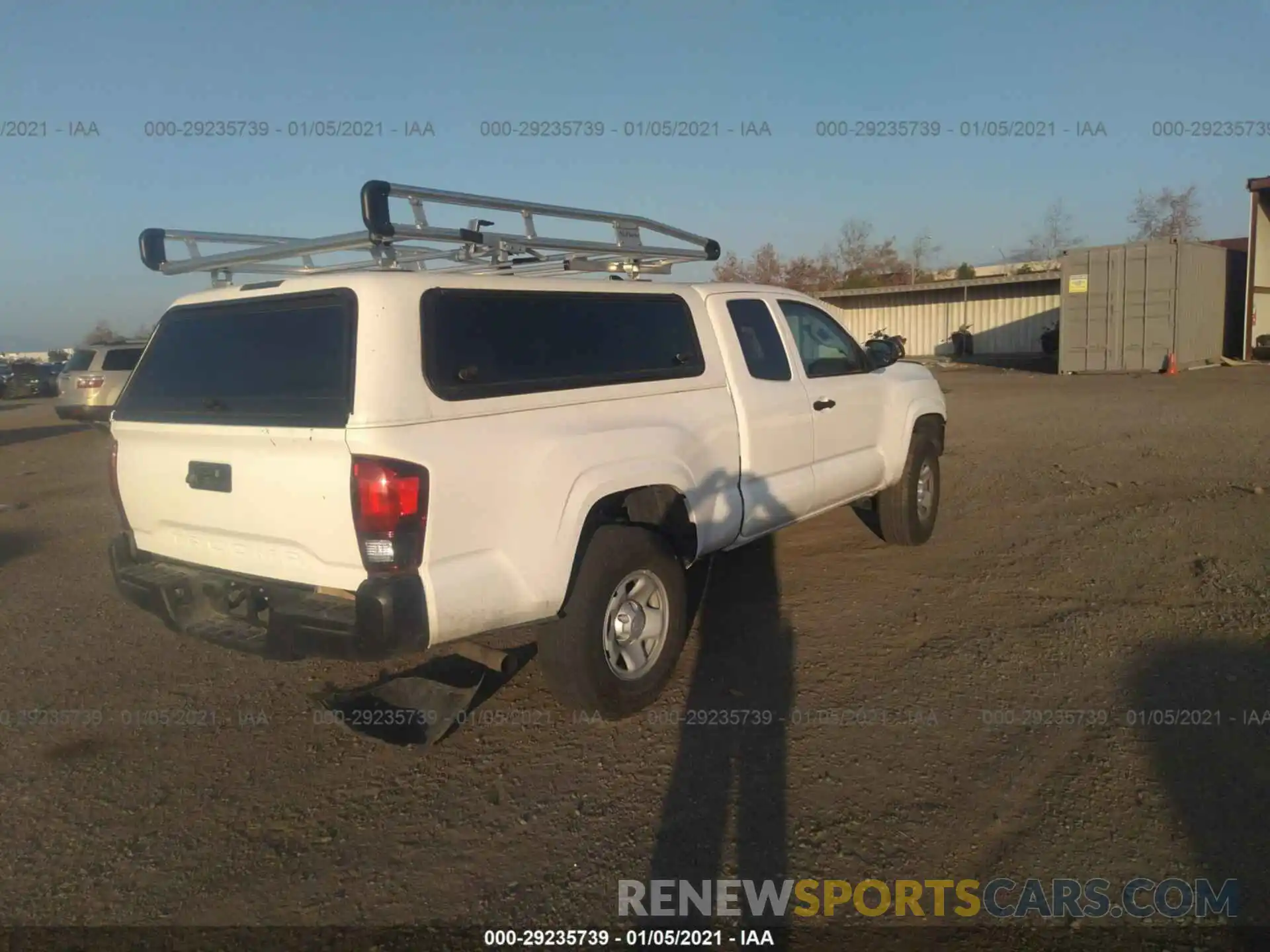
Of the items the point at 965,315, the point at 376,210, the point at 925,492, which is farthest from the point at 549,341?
the point at 965,315

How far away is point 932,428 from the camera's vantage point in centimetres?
722

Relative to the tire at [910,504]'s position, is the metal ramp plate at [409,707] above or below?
below

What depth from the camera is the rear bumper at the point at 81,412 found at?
1689 cm

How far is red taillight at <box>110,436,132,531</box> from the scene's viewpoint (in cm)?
Answer: 451

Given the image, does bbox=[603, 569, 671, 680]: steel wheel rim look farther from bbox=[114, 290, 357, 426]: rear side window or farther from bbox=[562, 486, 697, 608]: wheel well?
bbox=[114, 290, 357, 426]: rear side window

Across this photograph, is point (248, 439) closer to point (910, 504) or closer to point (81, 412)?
point (910, 504)

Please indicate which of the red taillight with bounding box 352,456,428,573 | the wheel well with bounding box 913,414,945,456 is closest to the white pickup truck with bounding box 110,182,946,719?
the red taillight with bounding box 352,456,428,573

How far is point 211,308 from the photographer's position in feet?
14.3

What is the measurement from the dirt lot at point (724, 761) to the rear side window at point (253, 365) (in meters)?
1.50

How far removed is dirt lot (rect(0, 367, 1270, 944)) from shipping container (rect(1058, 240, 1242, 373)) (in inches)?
770

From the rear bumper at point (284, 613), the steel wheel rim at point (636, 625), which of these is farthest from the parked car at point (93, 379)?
the steel wheel rim at point (636, 625)

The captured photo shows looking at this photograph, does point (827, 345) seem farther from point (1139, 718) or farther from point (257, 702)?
point (257, 702)

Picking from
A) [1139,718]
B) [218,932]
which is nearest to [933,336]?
[1139,718]

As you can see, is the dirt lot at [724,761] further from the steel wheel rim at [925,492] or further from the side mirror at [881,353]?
the side mirror at [881,353]
